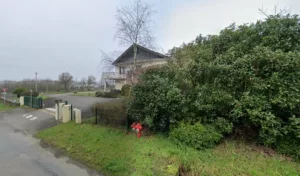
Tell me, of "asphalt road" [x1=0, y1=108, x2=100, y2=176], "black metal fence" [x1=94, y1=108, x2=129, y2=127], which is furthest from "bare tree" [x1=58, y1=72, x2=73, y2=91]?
"black metal fence" [x1=94, y1=108, x2=129, y2=127]

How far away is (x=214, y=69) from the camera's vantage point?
14.7 ft

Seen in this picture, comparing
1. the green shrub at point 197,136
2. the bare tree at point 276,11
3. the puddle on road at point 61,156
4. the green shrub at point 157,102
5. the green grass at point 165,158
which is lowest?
the puddle on road at point 61,156

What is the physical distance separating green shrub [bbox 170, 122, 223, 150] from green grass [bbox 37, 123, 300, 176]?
16cm

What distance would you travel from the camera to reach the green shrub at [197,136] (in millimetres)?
4004

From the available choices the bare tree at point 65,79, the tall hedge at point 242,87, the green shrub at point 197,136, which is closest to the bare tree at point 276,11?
the tall hedge at point 242,87

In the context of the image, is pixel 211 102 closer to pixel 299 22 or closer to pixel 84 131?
pixel 299 22

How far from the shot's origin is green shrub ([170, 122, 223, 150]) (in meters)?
4.00

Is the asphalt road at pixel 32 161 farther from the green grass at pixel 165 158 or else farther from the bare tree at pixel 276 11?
the bare tree at pixel 276 11

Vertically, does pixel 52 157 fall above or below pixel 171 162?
below

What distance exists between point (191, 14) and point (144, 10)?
5331 millimetres

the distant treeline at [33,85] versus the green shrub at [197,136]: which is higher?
the distant treeline at [33,85]

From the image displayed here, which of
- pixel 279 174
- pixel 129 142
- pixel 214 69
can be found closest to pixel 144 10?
pixel 214 69

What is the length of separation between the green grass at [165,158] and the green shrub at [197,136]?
0.16 m

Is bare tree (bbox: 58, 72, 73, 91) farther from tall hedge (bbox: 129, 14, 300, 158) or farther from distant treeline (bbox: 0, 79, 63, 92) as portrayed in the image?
tall hedge (bbox: 129, 14, 300, 158)
